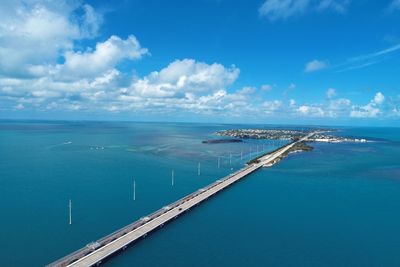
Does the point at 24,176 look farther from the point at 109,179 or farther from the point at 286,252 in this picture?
the point at 286,252

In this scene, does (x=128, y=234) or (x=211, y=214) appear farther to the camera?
(x=211, y=214)

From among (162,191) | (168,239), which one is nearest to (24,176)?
(162,191)

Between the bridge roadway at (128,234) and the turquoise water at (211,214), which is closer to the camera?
the bridge roadway at (128,234)

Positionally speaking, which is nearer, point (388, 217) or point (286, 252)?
point (286, 252)

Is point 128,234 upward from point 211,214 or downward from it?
upward

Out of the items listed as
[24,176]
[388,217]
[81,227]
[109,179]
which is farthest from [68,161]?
[388,217]

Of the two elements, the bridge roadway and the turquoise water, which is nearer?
the bridge roadway

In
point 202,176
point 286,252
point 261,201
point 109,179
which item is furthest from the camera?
point 202,176

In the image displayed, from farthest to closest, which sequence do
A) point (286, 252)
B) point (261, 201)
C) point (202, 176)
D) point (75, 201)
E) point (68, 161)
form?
point (68, 161) < point (202, 176) < point (261, 201) < point (75, 201) < point (286, 252)
